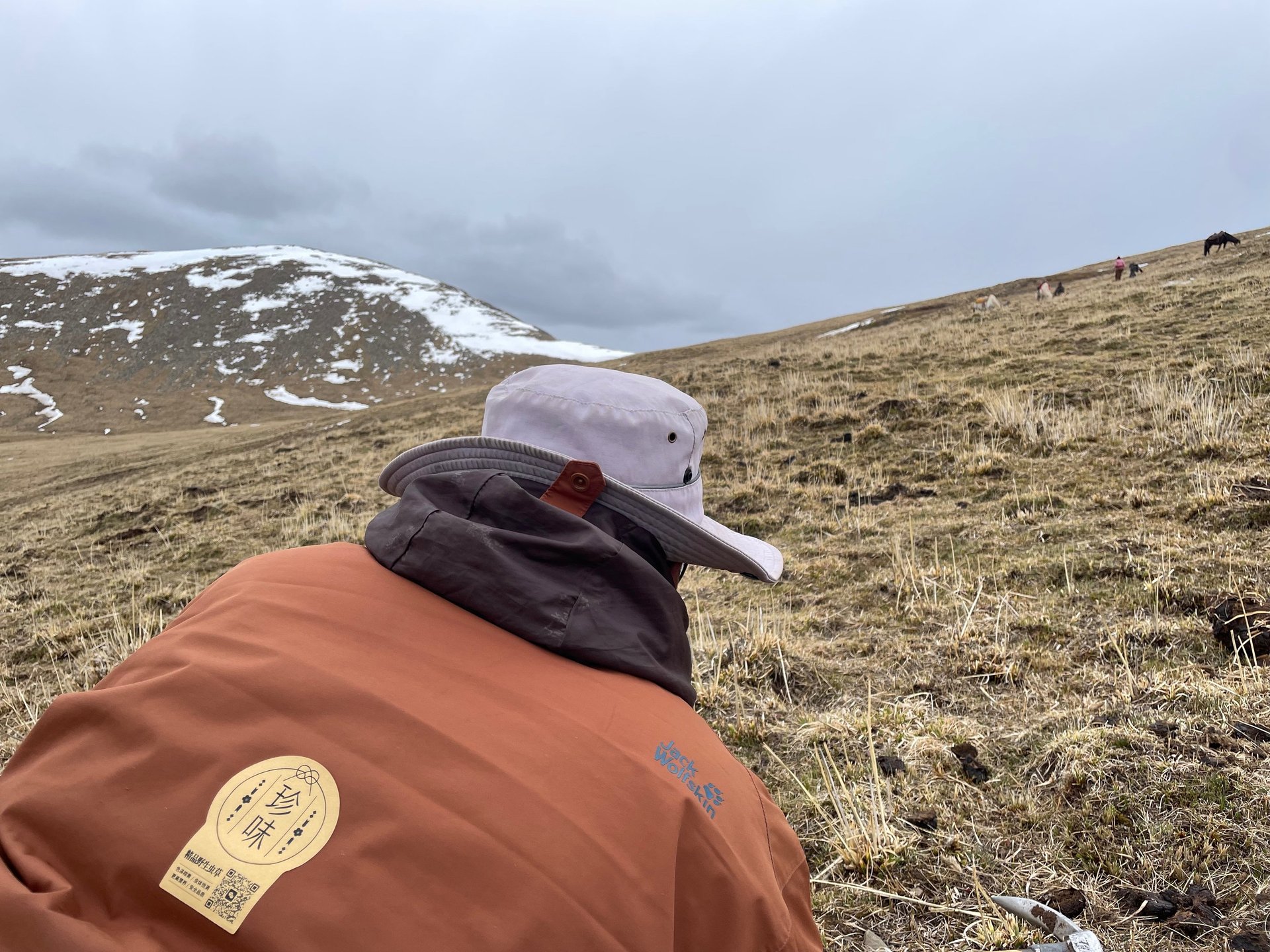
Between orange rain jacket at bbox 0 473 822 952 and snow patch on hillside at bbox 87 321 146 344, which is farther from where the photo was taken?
snow patch on hillside at bbox 87 321 146 344

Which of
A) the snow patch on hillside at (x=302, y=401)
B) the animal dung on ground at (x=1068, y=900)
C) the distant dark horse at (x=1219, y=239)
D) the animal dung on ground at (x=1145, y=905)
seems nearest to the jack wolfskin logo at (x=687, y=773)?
the animal dung on ground at (x=1068, y=900)

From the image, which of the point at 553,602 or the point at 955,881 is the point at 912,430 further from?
the point at 553,602

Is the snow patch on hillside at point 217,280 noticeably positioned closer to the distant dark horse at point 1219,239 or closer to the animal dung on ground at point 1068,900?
the distant dark horse at point 1219,239

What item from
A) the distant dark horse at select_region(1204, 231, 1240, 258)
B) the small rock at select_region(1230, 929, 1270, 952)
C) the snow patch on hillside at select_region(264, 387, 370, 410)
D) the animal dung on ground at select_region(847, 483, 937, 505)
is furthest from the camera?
the snow patch on hillside at select_region(264, 387, 370, 410)

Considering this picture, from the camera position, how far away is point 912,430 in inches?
379

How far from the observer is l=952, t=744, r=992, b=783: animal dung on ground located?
2977 mm

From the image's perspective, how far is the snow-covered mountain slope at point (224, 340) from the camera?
72.9 m

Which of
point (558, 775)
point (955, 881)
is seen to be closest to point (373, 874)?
point (558, 775)

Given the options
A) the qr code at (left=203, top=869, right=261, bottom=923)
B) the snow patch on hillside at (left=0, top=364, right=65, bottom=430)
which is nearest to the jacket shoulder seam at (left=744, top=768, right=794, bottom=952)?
the qr code at (left=203, top=869, right=261, bottom=923)

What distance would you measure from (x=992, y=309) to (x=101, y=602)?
21.8m

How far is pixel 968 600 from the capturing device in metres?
4.75

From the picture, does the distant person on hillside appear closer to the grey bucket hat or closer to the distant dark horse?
the grey bucket hat

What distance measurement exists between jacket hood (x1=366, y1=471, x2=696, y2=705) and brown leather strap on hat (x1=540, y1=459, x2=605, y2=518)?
2.1 inches

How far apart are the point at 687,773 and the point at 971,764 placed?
7.52 feet
